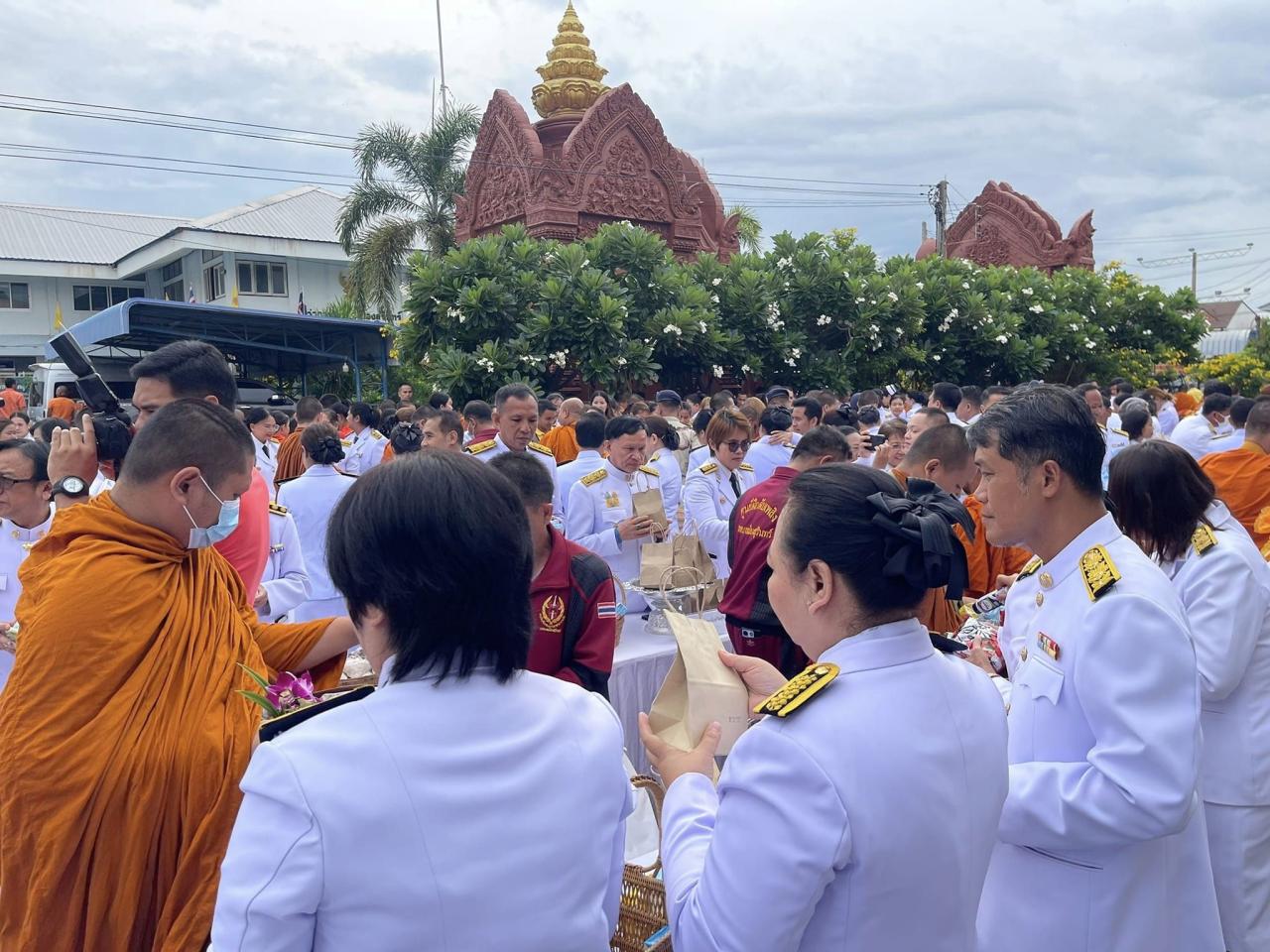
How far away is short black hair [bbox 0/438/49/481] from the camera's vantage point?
389 centimetres

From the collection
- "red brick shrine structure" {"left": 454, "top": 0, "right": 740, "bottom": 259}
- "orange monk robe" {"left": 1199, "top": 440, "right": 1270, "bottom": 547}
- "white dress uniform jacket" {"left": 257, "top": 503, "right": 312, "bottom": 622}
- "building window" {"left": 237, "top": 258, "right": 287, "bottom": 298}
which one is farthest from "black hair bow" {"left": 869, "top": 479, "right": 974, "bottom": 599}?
"building window" {"left": 237, "top": 258, "right": 287, "bottom": 298}

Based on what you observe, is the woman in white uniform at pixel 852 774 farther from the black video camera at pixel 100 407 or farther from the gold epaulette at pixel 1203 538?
the black video camera at pixel 100 407

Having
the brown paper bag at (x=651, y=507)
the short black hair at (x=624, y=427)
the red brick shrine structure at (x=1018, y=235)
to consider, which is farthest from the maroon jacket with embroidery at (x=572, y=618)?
the red brick shrine structure at (x=1018, y=235)

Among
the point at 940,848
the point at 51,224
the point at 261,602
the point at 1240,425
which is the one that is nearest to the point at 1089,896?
the point at 940,848

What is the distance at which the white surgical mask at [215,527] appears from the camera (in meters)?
2.28

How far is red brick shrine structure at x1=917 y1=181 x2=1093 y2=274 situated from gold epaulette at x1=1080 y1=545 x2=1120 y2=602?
88.3 feet

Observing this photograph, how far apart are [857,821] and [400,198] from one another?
77.3 feet

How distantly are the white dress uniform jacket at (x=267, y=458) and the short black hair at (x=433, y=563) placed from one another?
6.39m

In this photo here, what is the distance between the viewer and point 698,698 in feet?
6.19

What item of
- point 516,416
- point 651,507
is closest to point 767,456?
point 516,416

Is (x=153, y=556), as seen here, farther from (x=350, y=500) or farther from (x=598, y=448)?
(x=598, y=448)

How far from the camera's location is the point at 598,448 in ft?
23.1

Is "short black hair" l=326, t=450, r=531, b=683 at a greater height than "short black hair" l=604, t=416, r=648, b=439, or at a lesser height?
greater

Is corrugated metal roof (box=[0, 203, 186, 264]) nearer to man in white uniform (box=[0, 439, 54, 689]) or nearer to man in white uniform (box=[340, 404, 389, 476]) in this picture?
man in white uniform (box=[340, 404, 389, 476])
